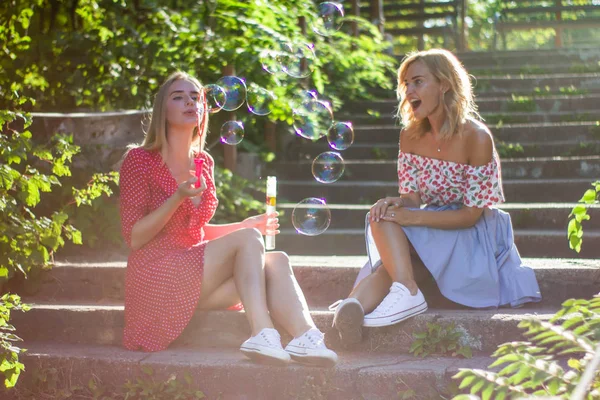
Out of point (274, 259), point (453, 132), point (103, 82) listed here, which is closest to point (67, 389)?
point (274, 259)

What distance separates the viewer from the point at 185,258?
3.72 meters

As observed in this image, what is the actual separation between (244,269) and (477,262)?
3.44ft

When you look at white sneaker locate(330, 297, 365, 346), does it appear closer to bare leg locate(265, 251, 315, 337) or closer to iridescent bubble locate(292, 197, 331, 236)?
bare leg locate(265, 251, 315, 337)

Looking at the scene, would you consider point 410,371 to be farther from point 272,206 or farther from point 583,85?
point 583,85

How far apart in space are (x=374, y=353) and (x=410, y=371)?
1.15 feet

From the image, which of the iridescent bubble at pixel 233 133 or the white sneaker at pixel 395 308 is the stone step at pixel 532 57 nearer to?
the iridescent bubble at pixel 233 133

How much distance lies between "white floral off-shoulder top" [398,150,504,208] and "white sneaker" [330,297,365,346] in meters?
0.74

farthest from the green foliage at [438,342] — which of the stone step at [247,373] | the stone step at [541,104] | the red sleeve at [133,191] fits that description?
the stone step at [541,104]

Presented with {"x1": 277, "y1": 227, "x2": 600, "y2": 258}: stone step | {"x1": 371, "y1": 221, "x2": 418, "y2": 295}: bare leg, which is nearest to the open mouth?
{"x1": 371, "y1": 221, "x2": 418, "y2": 295}: bare leg

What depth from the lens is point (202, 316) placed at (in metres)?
3.87

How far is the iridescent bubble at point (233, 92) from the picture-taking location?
4520 millimetres

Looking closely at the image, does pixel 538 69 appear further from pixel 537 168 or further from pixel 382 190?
pixel 382 190

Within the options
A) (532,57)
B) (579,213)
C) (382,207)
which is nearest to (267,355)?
(382,207)

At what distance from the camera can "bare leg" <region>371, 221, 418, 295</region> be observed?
3732mm
